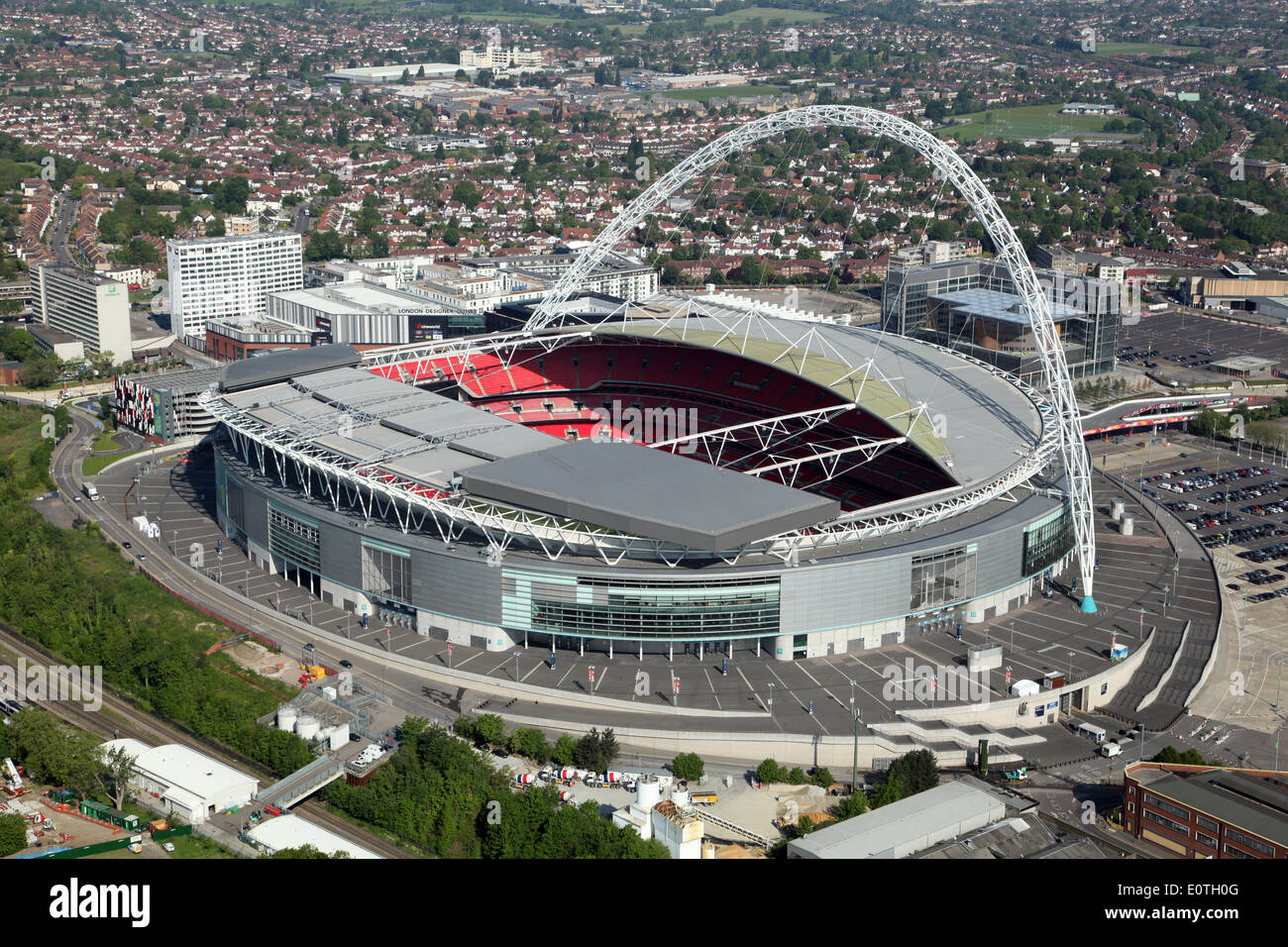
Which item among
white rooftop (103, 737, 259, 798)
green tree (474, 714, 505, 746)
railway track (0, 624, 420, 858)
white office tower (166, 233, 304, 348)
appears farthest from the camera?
white office tower (166, 233, 304, 348)

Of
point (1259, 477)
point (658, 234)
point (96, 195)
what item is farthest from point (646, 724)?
point (96, 195)

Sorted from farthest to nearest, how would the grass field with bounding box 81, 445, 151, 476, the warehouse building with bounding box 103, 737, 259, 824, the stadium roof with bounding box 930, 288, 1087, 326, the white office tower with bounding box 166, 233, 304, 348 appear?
1. the white office tower with bounding box 166, 233, 304, 348
2. the stadium roof with bounding box 930, 288, 1087, 326
3. the grass field with bounding box 81, 445, 151, 476
4. the warehouse building with bounding box 103, 737, 259, 824

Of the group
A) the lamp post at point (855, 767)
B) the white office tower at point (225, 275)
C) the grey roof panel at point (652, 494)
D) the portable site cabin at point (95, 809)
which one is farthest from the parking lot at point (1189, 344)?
the portable site cabin at point (95, 809)

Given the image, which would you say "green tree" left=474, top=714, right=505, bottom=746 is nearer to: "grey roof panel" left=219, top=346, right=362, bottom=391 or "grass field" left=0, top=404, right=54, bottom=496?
"grey roof panel" left=219, top=346, right=362, bottom=391

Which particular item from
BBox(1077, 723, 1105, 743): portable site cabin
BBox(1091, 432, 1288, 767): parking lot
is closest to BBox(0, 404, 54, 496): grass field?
BBox(1077, 723, 1105, 743): portable site cabin

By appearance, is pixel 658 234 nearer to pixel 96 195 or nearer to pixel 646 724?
pixel 96 195

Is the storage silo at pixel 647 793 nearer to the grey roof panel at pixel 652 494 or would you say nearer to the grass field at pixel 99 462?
the grey roof panel at pixel 652 494
